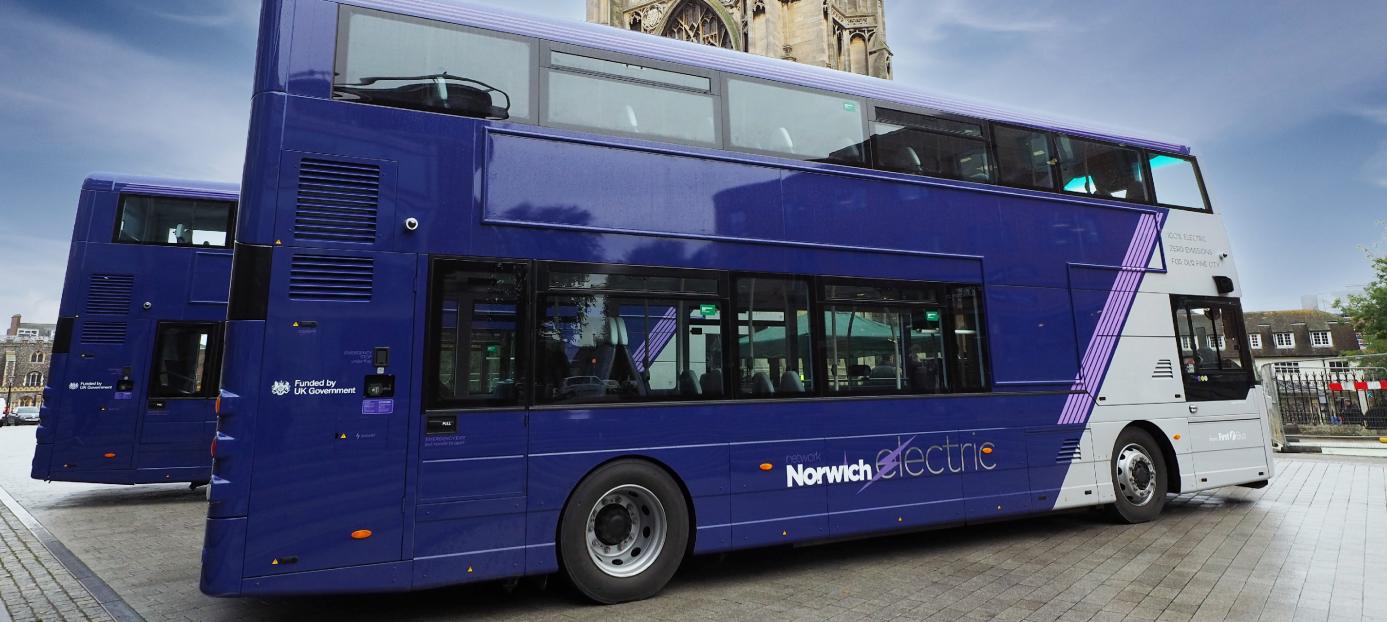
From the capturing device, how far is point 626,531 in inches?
193

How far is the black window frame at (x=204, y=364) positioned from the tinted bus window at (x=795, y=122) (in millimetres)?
8963

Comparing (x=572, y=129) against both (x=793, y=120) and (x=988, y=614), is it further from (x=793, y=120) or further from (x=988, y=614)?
(x=988, y=614)

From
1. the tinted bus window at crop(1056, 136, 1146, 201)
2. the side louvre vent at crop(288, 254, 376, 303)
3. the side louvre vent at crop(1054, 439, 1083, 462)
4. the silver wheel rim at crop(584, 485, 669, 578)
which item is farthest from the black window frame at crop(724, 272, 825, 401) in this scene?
the tinted bus window at crop(1056, 136, 1146, 201)

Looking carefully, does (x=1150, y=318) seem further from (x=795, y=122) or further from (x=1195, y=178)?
(x=795, y=122)

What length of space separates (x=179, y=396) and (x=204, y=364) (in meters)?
0.62

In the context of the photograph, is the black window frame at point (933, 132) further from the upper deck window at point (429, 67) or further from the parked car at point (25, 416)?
the parked car at point (25, 416)

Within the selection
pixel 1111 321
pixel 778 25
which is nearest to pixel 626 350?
pixel 1111 321

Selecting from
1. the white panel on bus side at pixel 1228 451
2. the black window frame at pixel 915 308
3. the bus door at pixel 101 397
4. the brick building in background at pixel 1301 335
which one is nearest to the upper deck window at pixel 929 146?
the black window frame at pixel 915 308

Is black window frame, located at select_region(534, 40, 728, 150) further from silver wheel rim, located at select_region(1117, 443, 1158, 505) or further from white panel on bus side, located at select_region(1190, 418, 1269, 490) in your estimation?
white panel on bus side, located at select_region(1190, 418, 1269, 490)

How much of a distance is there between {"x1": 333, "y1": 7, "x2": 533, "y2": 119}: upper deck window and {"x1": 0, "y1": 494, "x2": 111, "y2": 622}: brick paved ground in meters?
4.12

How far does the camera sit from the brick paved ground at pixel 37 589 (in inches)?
182

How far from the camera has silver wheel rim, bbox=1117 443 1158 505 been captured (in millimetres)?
7199

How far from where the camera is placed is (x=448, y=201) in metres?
4.63

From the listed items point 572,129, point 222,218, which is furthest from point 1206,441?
point 222,218
